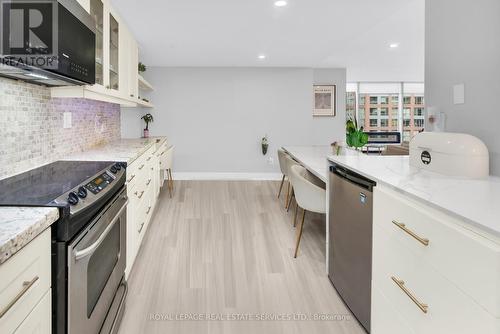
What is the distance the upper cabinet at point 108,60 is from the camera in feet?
7.59

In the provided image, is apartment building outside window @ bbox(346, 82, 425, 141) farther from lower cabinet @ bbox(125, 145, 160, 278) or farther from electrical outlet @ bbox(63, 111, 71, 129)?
electrical outlet @ bbox(63, 111, 71, 129)

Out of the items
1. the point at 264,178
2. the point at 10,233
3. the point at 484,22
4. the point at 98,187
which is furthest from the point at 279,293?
the point at 264,178

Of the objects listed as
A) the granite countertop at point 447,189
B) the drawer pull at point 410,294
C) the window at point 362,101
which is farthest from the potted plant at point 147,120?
the window at point 362,101

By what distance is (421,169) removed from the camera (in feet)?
6.26

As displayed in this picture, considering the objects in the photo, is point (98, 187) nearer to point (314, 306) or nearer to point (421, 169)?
point (314, 306)

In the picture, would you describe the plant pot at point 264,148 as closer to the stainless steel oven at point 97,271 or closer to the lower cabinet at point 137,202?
the lower cabinet at point 137,202

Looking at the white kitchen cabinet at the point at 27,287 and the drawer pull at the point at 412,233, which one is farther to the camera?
the drawer pull at the point at 412,233

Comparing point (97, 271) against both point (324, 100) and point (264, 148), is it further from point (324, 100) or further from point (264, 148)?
point (324, 100)

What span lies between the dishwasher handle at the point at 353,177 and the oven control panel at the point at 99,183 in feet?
4.18

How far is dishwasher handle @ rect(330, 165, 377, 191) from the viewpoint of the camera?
1.73 metres

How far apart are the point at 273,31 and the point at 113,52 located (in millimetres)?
1952

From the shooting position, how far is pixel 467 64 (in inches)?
75.9

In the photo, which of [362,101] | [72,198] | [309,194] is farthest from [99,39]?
[362,101]

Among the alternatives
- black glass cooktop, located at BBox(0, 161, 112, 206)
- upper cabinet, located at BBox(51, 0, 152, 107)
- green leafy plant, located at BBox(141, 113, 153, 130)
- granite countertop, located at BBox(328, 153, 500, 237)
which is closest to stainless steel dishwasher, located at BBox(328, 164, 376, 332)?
granite countertop, located at BBox(328, 153, 500, 237)
